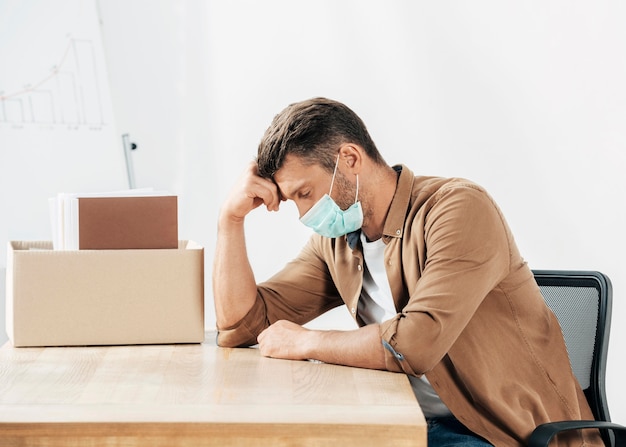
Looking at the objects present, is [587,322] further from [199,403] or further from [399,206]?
[199,403]

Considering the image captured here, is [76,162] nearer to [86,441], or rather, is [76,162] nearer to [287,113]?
[287,113]

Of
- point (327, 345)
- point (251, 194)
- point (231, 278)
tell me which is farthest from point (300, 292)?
point (327, 345)

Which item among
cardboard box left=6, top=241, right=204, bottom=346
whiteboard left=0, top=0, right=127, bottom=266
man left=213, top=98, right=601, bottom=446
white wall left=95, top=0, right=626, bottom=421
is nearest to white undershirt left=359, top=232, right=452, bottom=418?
man left=213, top=98, right=601, bottom=446

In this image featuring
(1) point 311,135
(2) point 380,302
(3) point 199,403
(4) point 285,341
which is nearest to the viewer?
(3) point 199,403

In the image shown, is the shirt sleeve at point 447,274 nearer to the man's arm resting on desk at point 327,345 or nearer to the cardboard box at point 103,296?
the man's arm resting on desk at point 327,345

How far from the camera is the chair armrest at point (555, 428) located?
4.90 ft

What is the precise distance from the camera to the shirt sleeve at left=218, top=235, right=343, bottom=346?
191 cm

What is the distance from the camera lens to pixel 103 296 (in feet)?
5.61

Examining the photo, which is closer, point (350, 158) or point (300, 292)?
point (350, 158)

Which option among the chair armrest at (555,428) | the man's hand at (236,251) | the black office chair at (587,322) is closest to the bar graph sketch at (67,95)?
the man's hand at (236,251)

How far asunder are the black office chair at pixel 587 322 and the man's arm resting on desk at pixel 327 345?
0.53 metres

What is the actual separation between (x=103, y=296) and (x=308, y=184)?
51 cm

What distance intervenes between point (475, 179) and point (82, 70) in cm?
142

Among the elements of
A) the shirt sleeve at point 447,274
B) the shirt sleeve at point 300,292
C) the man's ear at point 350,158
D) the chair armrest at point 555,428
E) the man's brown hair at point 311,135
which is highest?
the man's brown hair at point 311,135
